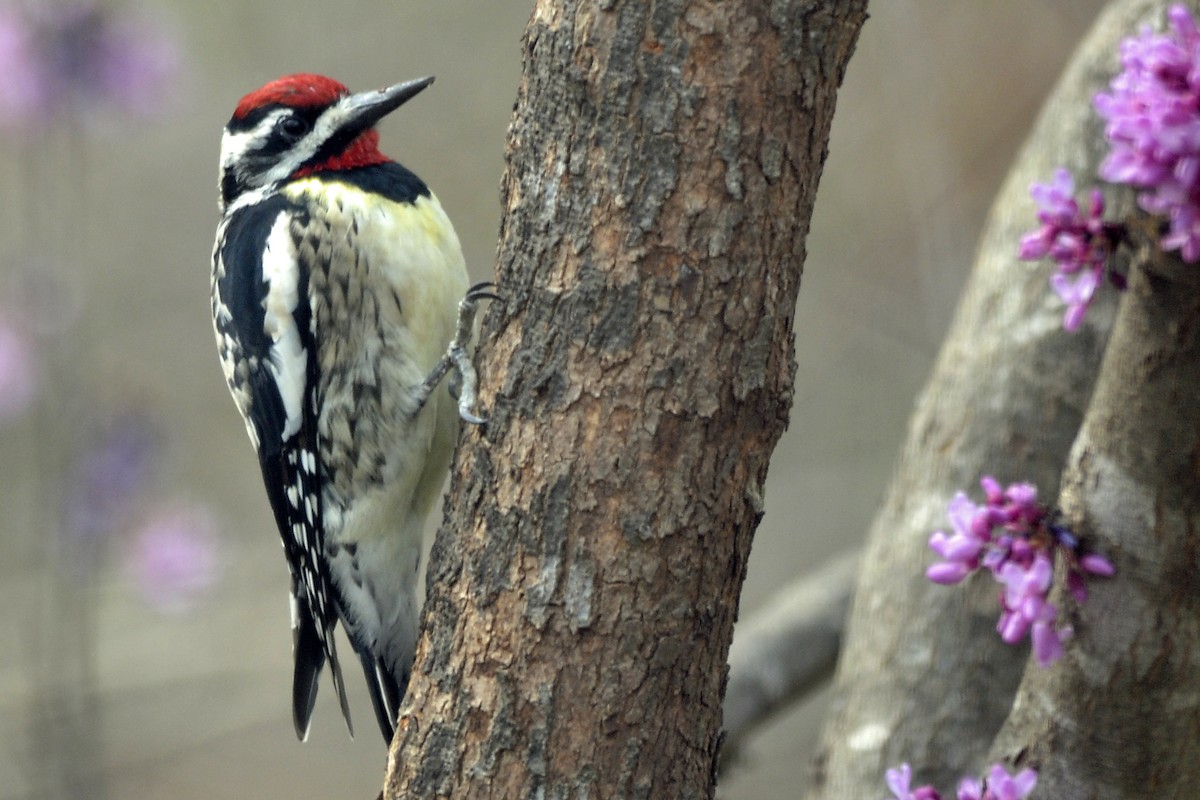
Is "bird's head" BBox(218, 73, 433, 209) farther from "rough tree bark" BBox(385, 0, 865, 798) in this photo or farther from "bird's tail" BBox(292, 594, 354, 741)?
"rough tree bark" BBox(385, 0, 865, 798)

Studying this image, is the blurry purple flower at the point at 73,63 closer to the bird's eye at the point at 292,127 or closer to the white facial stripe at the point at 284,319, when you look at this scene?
the bird's eye at the point at 292,127

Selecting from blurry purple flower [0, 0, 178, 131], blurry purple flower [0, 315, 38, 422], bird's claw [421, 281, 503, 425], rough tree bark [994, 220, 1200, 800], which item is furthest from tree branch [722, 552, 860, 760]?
blurry purple flower [0, 315, 38, 422]

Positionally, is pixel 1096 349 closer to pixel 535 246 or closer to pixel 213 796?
pixel 535 246

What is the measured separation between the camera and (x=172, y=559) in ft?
13.1

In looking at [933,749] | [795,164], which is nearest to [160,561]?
[933,749]

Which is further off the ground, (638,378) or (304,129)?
(304,129)

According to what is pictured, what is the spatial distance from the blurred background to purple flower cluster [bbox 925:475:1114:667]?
209 centimetres

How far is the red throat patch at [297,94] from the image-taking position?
2541mm

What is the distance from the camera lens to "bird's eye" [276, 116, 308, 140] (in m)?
2.55

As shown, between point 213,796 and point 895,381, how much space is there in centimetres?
321

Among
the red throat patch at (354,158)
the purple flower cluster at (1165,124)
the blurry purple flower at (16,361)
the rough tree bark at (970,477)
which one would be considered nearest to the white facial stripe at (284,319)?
the red throat patch at (354,158)

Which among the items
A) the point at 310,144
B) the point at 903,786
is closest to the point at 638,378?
the point at 903,786

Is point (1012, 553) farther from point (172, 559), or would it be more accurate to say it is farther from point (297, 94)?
point (172, 559)

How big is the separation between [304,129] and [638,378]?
1.28 meters
